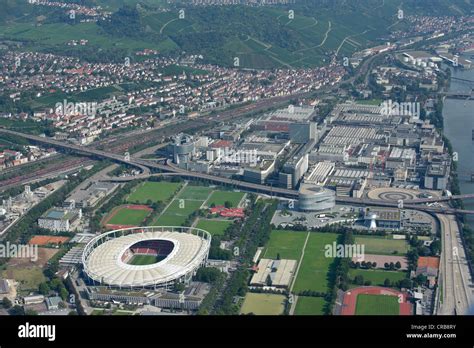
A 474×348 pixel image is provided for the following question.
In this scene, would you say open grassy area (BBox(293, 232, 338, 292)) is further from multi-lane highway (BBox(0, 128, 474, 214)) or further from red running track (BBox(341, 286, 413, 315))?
multi-lane highway (BBox(0, 128, 474, 214))

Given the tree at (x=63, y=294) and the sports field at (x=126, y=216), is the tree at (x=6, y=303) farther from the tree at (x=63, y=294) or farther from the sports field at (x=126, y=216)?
the sports field at (x=126, y=216)

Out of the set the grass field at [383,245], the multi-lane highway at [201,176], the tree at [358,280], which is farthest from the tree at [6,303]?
the multi-lane highway at [201,176]

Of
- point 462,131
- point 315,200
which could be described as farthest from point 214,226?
point 462,131

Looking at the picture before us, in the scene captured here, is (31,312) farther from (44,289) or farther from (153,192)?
(153,192)
